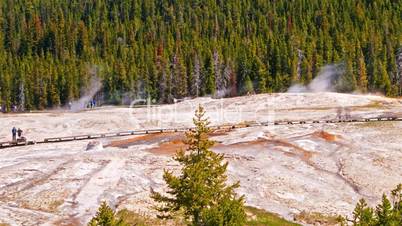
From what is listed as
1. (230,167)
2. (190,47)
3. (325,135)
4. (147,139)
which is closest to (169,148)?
(147,139)

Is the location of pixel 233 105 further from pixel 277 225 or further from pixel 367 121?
pixel 277 225

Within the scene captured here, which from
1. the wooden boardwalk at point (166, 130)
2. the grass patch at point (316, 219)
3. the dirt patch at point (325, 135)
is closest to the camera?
the grass patch at point (316, 219)

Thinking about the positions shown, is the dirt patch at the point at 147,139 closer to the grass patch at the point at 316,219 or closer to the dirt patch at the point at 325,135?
the dirt patch at the point at 325,135

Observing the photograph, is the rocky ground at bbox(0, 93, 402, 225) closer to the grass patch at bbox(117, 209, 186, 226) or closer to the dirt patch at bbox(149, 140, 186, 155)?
the dirt patch at bbox(149, 140, 186, 155)

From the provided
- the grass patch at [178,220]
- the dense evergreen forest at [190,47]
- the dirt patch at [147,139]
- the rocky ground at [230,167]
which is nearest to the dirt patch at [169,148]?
the rocky ground at [230,167]

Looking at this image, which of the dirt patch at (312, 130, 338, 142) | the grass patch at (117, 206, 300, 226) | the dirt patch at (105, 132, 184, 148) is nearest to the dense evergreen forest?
the dirt patch at (105, 132, 184, 148)

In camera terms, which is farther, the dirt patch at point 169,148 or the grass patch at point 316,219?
the dirt patch at point 169,148

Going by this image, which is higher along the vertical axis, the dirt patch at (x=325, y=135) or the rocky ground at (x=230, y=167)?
the dirt patch at (x=325, y=135)

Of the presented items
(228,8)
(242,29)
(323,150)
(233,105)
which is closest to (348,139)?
(323,150)
